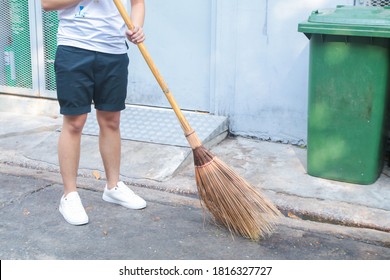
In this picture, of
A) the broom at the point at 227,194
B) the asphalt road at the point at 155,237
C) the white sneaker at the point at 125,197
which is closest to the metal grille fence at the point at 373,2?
the asphalt road at the point at 155,237

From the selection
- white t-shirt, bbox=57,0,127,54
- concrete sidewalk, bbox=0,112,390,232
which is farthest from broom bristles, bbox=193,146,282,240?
white t-shirt, bbox=57,0,127,54

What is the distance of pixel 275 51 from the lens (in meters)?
5.16

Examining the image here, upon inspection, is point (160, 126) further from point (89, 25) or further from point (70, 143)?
point (89, 25)

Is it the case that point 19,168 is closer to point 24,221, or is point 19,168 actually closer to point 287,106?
point 24,221

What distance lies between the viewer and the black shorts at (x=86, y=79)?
3.55m

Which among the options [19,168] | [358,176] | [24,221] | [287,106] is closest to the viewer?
[24,221]

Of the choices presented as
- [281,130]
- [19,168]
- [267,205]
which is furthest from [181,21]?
[267,205]

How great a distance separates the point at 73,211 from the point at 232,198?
3.26 ft

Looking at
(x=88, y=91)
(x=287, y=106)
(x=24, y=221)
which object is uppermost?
(x=88, y=91)

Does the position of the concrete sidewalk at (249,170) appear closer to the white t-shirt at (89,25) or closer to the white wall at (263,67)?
the white wall at (263,67)

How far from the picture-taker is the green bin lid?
13.4ft

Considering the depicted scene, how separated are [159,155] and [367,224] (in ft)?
5.69

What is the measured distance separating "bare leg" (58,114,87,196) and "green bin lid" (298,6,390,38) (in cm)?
166

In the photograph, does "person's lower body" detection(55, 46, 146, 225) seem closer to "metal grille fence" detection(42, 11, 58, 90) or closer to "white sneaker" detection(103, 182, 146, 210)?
"white sneaker" detection(103, 182, 146, 210)
